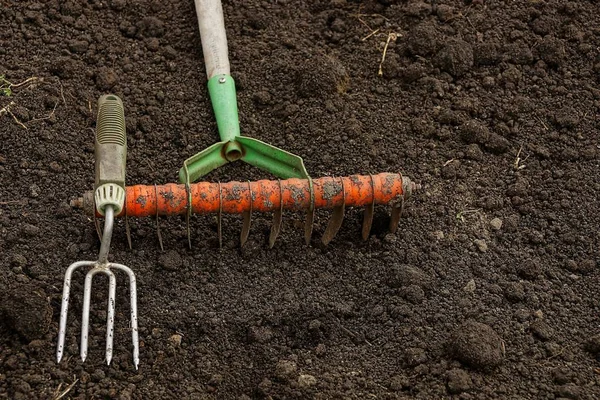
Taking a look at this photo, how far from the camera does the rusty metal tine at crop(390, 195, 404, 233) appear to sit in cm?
411

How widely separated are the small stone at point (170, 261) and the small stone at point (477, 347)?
1.05 metres

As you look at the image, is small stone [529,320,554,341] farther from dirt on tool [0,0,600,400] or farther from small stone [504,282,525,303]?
small stone [504,282,525,303]

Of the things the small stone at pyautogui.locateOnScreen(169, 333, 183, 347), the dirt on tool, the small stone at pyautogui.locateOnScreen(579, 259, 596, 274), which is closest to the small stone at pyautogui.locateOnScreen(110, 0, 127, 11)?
the dirt on tool

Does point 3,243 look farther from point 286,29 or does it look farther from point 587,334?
point 587,334

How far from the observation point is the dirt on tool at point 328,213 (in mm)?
3711

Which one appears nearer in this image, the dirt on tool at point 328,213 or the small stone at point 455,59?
the dirt on tool at point 328,213

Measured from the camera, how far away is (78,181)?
4281mm

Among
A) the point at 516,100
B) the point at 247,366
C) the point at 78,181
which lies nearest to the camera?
the point at 247,366

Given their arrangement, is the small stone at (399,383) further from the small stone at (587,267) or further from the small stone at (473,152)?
the small stone at (473,152)

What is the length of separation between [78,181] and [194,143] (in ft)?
1.68

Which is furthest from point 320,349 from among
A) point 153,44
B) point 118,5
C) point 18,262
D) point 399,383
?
point 118,5

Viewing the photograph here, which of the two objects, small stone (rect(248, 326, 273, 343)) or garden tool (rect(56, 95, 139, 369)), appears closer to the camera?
garden tool (rect(56, 95, 139, 369))

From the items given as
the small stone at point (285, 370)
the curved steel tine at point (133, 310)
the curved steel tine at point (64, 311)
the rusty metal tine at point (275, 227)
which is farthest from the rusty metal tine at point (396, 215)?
the curved steel tine at point (64, 311)

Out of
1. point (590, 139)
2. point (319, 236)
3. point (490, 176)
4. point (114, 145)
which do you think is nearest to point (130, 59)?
point (114, 145)
